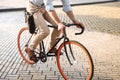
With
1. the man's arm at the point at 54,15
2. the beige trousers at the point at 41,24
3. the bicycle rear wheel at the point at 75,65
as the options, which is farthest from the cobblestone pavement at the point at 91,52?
the man's arm at the point at 54,15

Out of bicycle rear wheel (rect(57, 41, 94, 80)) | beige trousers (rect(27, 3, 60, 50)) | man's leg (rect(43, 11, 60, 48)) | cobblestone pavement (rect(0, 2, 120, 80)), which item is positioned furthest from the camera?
cobblestone pavement (rect(0, 2, 120, 80))

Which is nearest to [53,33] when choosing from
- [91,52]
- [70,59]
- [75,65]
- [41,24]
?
[41,24]

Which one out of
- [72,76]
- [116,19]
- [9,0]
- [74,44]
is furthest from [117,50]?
[9,0]

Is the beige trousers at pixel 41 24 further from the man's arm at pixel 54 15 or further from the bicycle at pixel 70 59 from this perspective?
the man's arm at pixel 54 15

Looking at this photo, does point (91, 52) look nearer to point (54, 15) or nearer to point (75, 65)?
point (75, 65)

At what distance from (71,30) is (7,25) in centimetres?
262

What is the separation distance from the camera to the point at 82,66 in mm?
5363

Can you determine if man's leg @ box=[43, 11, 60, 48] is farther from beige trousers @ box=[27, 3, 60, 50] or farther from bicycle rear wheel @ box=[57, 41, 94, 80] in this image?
bicycle rear wheel @ box=[57, 41, 94, 80]

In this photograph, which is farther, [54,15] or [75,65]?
[75,65]

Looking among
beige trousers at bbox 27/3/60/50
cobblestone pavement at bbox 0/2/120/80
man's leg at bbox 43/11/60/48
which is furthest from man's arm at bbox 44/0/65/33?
cobblestone pavement at bbox 0/2/120/80

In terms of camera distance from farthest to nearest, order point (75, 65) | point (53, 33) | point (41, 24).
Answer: point (75, 65), point (53, 33), point (41, 24)

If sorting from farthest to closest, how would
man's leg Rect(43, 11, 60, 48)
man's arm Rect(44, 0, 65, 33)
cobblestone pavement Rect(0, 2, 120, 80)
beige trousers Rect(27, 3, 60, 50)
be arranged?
cobblestone pavement Rect(0, 2, 120, 80)
man's leg Rect(43, 11, 60, 48)
beige trousers Rect(27, 3, 60, 50)
man's arm Rect(44, 0, 65, 33)

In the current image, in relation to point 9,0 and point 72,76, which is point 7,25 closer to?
point 72,76

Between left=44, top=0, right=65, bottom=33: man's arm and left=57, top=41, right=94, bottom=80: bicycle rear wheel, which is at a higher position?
left=44, top=0, right=65, bottom=33: man's arm
